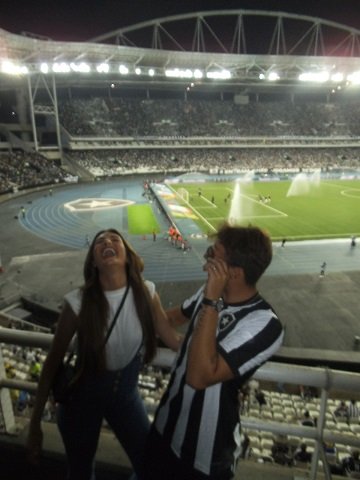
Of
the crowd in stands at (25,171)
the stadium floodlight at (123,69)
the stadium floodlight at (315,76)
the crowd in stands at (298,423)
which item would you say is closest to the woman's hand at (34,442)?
the crowd in stands at (298,423)

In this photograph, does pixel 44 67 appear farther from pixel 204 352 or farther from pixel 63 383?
pixel 204 352

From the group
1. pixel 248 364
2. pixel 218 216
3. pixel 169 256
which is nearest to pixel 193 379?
pixel 248 364

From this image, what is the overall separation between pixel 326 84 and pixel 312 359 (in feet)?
284

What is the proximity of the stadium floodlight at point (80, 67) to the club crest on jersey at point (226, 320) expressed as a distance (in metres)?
63.8

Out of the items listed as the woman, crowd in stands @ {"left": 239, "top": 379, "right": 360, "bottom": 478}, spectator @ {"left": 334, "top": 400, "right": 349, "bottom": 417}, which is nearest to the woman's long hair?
the woman

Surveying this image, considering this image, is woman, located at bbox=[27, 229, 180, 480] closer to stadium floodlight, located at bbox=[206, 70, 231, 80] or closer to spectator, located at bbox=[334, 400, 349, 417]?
spectator, located at bbox=[334, 400, 349, 417]

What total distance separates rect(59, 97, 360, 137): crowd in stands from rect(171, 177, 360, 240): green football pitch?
2759cm

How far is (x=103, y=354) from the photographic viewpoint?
2631 millimetres

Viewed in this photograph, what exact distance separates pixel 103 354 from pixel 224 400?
95 cm

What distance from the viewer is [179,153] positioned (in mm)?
73688

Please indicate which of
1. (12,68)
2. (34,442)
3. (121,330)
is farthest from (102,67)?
(34,442)

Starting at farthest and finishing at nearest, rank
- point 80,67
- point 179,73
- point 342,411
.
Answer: point 179,73 < point 80,67 < point 342,411

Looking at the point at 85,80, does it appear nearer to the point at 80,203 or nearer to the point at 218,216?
the point at 80,203

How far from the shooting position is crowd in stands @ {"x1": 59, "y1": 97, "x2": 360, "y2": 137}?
242 ft
